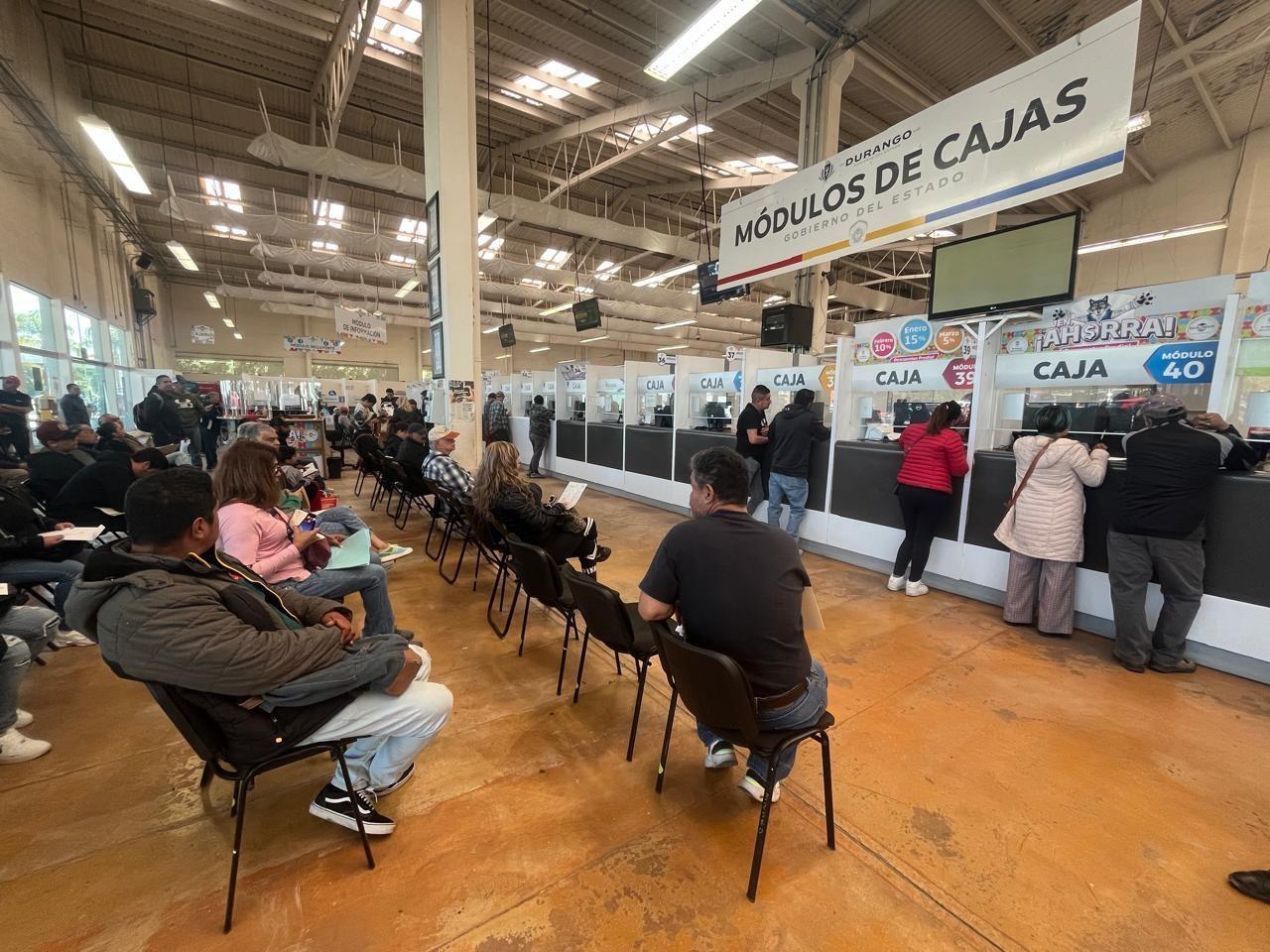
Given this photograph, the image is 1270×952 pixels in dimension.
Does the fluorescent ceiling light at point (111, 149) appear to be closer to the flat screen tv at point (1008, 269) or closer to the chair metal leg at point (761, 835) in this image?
the chair metal leg at point (761, 835)

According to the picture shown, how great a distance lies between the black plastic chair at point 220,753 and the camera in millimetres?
1140

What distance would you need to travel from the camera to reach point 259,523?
6.70 feet

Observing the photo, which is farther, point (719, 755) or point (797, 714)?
point (719, 755)

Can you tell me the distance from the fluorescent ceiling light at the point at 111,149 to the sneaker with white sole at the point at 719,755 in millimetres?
6050

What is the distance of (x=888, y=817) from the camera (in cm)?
165

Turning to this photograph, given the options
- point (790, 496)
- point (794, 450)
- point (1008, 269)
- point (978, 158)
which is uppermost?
point (978, 158)

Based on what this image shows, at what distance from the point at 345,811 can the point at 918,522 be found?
3603 millimetres

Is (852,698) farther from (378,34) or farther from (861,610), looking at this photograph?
(378,34)

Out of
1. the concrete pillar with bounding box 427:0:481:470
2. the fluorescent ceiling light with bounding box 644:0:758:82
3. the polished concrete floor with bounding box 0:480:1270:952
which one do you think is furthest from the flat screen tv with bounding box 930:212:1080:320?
the concrete pillar with bounding box 427:0:481:470

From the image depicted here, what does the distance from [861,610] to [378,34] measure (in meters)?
7.32

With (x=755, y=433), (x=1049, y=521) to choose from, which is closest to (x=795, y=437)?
(x=755, y=433)

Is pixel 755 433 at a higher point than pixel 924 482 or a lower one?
higher

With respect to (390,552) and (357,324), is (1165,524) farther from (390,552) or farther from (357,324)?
(357,324)

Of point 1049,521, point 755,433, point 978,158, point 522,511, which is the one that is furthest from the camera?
point 755,433
